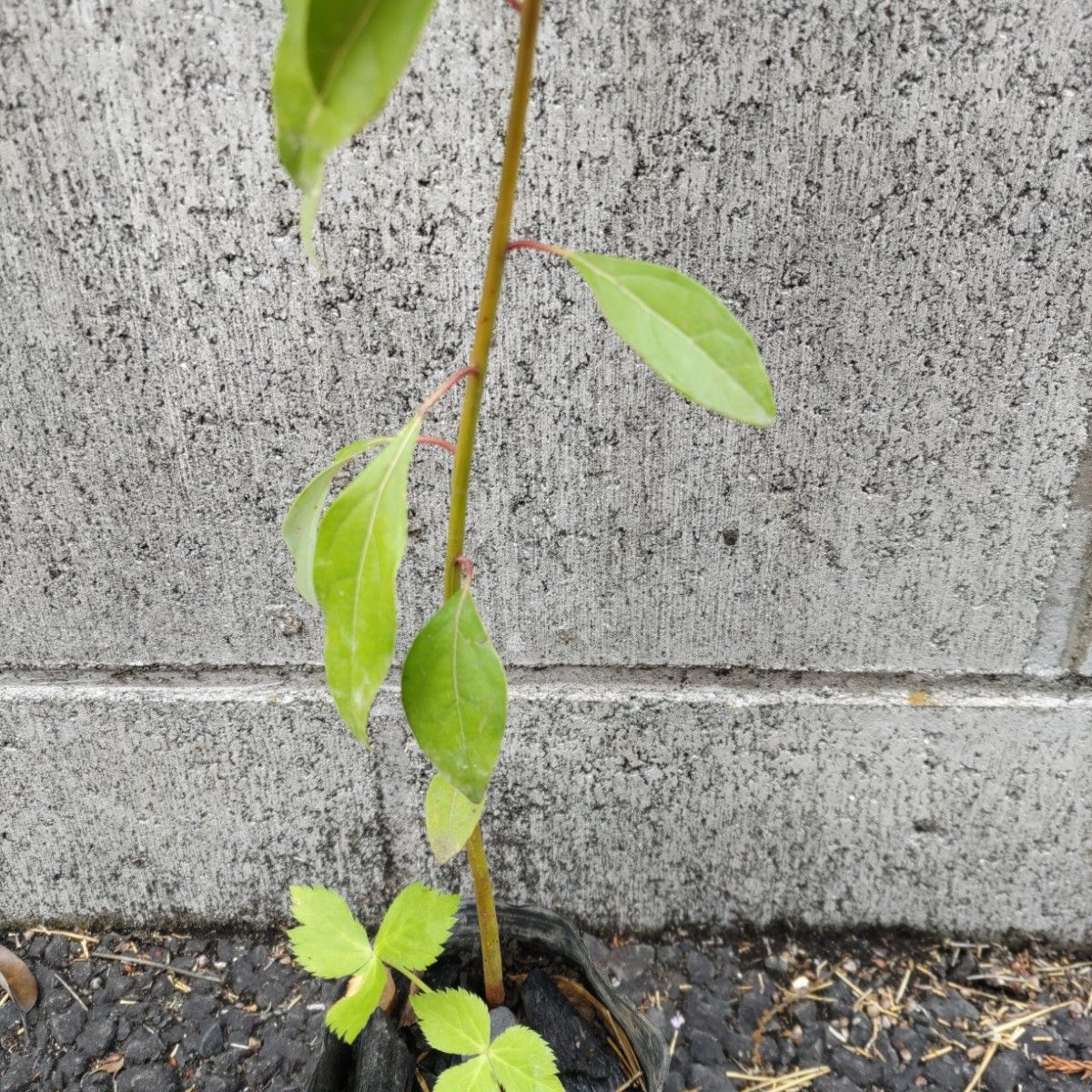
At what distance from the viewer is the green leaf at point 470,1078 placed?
74 cm

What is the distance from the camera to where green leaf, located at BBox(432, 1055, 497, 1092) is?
0.74 metres

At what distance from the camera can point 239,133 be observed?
871 millimetres

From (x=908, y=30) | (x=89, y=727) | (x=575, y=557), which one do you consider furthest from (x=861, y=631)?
(x=89, y=727)

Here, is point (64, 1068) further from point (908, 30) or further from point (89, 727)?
point (908, 30)

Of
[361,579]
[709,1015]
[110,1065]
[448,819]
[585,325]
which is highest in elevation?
[585,325]

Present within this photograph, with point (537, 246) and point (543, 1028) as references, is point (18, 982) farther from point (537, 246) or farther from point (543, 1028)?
point (537, 246)

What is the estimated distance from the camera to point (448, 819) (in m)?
0.77

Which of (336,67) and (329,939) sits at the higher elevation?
(336,67)

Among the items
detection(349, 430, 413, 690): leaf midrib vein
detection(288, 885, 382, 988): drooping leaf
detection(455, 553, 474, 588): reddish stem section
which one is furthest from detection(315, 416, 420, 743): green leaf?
detection(288, 885, 382, 988): drooping leaf

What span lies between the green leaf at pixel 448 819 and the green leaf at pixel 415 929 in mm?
49

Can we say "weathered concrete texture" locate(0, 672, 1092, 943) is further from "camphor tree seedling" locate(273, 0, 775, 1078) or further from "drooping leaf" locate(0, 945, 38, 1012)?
"camphor tree seedling" locate(273, 0, 775, 1078)

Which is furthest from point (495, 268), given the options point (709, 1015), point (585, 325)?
point (709, 1015)

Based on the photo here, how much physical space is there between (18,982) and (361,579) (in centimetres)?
109

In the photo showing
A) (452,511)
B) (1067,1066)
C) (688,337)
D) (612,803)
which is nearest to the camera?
(688,337)
